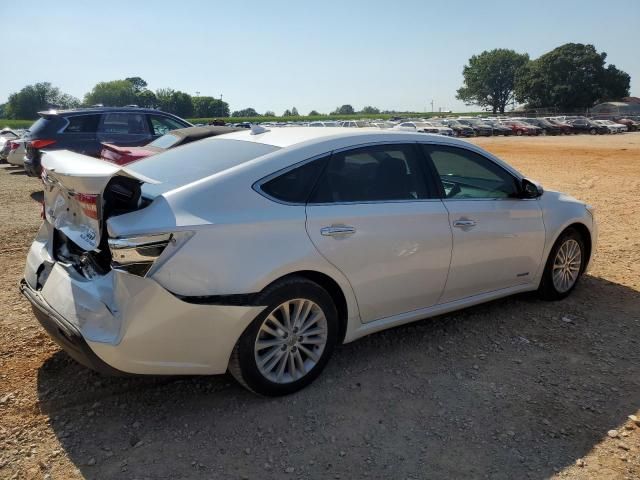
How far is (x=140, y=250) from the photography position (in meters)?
2.75

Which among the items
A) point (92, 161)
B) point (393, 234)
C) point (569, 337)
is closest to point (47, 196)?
point (92, 161)

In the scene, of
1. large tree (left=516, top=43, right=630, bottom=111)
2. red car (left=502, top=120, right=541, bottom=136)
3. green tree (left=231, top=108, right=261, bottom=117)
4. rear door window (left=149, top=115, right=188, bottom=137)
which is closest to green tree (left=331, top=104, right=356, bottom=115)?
green tree (left=231, top=108, right=261, bottom=117)

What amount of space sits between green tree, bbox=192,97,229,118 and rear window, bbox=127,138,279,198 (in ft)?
460

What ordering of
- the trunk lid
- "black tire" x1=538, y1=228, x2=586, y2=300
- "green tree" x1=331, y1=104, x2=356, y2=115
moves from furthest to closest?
"green tree" x1=331, y1=104, x2=356, y2=115
"black tire" x1=538, y1=228, x2=586, y2=300
the trunk lid

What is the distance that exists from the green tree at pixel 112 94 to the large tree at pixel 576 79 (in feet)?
259

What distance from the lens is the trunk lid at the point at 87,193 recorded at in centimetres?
290

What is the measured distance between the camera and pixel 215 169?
10.7 ft

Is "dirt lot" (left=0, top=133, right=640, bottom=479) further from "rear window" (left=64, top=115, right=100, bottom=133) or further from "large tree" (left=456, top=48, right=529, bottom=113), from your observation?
"large tree" (left=456, top=48, right=529, bottom=113)

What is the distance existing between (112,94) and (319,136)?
13761 centimetres

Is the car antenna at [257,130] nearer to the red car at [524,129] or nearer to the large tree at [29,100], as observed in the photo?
the red car at [524,129]

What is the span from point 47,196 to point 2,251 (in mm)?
3455

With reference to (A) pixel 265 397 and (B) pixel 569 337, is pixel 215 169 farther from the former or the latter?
(B) pixel 569 337

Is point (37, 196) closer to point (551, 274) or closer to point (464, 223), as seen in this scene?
point (464, 223)

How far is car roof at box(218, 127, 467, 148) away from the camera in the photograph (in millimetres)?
3543
